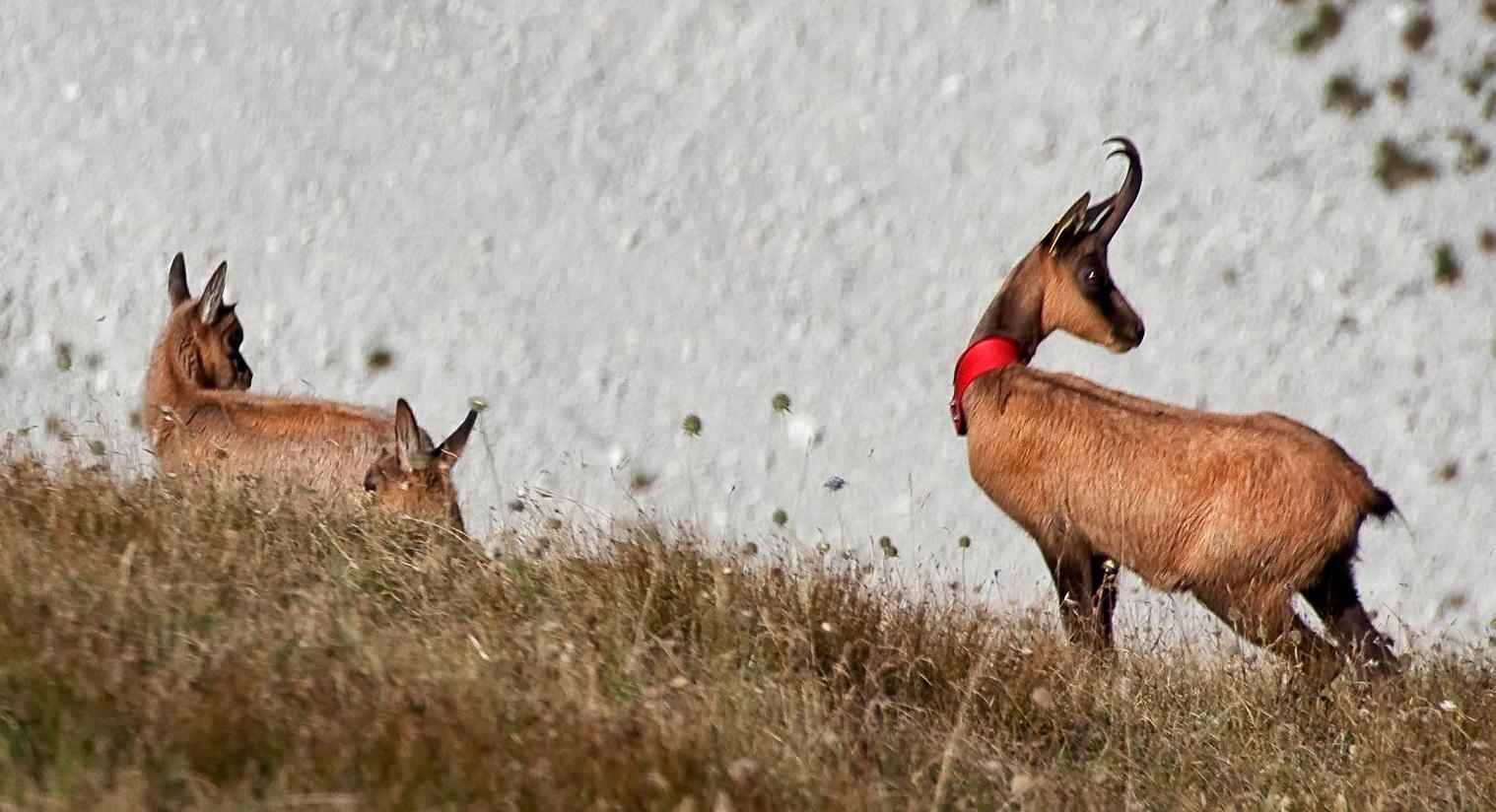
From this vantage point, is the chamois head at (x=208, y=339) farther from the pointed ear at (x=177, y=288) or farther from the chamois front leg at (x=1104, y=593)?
the chamois front leg at (x=1104, y=593)

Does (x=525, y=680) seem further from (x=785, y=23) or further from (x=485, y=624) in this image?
(x=785, y=23)

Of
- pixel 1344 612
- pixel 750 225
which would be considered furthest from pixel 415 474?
pixel 750 225

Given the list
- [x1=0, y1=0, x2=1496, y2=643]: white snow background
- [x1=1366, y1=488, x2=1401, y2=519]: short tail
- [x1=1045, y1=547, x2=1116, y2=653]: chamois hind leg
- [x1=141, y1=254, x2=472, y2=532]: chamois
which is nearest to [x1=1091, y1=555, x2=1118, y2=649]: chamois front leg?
[x1=1045, y1=547, x2=1116, y2=653]: chamois hind leg

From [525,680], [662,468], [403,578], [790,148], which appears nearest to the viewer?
[525,680]

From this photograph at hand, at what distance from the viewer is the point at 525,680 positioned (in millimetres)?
5207

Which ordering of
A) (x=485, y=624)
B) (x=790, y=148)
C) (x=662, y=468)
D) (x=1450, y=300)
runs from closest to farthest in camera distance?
(x=485, y=624)
(x=662, y=468)
(x=1450, y=300)
(x=790, y=148)

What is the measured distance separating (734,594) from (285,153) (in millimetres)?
7711

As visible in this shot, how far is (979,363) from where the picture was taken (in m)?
8.63

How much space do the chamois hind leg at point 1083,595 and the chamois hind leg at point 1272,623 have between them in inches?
17.3

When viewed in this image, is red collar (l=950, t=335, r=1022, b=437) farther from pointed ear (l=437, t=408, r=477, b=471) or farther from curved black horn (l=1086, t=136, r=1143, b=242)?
pointed ear (l=437, t=408, r=477, b=471)

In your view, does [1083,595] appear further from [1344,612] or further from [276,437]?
[276,437]

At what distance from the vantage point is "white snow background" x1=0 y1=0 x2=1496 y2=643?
454 inches

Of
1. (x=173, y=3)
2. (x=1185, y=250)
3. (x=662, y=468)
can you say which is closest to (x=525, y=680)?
(x=662, y=468)

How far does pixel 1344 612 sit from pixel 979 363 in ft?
6.26
